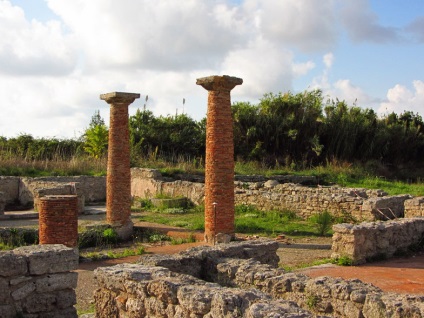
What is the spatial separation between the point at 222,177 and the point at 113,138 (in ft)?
12.6

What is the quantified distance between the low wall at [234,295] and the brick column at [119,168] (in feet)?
27.1

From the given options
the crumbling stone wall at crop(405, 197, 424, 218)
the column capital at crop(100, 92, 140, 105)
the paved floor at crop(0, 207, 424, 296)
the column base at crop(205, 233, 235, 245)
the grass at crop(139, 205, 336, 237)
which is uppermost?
the column capital at crop(100, 92, 140, 105)

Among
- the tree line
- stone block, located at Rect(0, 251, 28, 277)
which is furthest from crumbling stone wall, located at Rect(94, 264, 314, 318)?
the tree line

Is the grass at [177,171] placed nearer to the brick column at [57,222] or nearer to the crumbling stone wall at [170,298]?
the brick column at [57,222]

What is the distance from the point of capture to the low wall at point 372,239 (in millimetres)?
11281

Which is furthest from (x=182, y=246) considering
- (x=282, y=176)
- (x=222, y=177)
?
(x=282, y=176)

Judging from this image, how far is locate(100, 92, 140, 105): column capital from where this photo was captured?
50.5 ft

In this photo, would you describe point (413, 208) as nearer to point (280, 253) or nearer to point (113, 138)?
point (280, 253)

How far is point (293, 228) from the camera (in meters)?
15.7

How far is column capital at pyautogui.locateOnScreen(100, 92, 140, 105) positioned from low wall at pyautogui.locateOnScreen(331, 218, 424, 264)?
713 centimetres

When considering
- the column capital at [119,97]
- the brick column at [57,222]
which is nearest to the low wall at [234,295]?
the brick column at [57,222]

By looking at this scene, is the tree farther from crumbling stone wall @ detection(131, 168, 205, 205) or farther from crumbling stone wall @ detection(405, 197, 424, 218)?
crumbling stone wall @ detection(405, 197, 424, 218)

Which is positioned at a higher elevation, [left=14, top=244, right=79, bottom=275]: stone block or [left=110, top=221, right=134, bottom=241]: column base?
[left=14, top=244, right=79, bottom=275]: stone block

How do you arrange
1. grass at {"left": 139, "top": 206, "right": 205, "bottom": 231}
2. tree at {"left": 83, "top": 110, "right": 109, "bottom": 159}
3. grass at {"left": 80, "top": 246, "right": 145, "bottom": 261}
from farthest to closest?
tree at {"left": 83, "top": 110, "right": 109, "bottom": 159}, grass at {"left": 139, "top": 206, "right": 205, "bottom": 231}, grass at {"left": 80, "top": 246, "right": 145, "bottom": 261}
